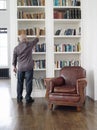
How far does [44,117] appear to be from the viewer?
500 centimetres

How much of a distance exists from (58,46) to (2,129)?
3.57 meters

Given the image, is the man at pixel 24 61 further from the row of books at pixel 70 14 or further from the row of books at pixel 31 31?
the row of books at pixel 70 14

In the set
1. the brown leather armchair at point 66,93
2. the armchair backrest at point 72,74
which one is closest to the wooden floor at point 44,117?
the brown leather armchair at point 66,93

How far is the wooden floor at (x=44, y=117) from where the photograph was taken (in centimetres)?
435

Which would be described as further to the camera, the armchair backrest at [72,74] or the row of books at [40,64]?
the row of books at [40,64]

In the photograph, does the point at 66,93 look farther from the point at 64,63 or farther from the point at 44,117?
the point at 64,63

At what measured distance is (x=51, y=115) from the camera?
5.16 metres

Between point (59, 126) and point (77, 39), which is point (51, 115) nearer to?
point (59, 126)

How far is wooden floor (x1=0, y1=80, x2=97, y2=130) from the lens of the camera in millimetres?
4352

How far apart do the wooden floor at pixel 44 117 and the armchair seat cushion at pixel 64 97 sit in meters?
0.21

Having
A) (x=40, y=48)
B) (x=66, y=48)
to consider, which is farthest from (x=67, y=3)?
(x=40, y=48)

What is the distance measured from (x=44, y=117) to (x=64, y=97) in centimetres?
88

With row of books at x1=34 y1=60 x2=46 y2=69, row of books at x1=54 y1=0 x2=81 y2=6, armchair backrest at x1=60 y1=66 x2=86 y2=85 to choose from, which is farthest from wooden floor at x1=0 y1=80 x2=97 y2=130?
row of books at x1=54 y1=0 x2=81 y2=6

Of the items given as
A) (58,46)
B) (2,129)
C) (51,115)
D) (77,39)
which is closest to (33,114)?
(51,115)
